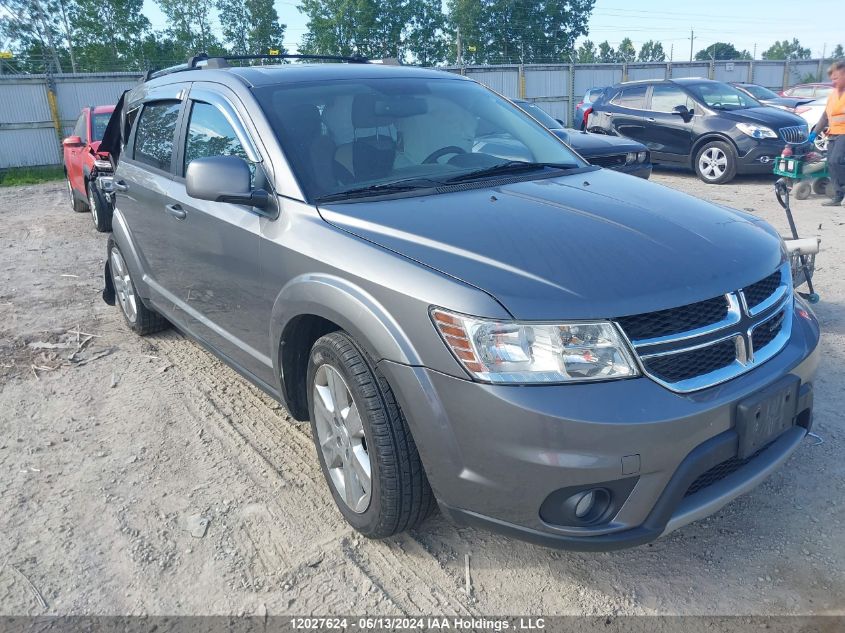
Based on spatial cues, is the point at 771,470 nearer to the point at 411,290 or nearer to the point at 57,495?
the point at 411,290

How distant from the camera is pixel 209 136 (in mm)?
3578

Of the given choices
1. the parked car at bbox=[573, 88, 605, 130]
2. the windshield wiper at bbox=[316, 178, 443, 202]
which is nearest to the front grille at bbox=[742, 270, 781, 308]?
the windshield wiper at bbox=[316, 178, 443, 202]

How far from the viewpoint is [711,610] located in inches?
93.0

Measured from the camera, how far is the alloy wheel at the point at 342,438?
104 inches

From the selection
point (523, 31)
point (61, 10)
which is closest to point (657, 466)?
point (61, 10)

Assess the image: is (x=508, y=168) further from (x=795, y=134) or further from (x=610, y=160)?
(x=795, y=134)

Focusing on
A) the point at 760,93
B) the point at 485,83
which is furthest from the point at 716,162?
the point at 485,83

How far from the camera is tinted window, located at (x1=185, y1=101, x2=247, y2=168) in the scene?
334 cm

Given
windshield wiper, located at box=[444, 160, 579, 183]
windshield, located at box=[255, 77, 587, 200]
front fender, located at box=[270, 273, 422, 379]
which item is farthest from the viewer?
windshield wiper, located at box=[444, 160, 579, 183]

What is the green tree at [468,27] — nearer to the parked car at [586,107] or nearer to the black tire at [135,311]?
the parked car at [586,107]

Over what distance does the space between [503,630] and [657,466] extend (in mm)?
768

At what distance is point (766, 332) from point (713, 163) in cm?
978

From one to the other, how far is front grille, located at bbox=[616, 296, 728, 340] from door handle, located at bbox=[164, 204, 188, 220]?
2.52m

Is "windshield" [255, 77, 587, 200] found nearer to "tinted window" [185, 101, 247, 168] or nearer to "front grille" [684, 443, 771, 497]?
"tinted window" [185, 101, 247, 168]
